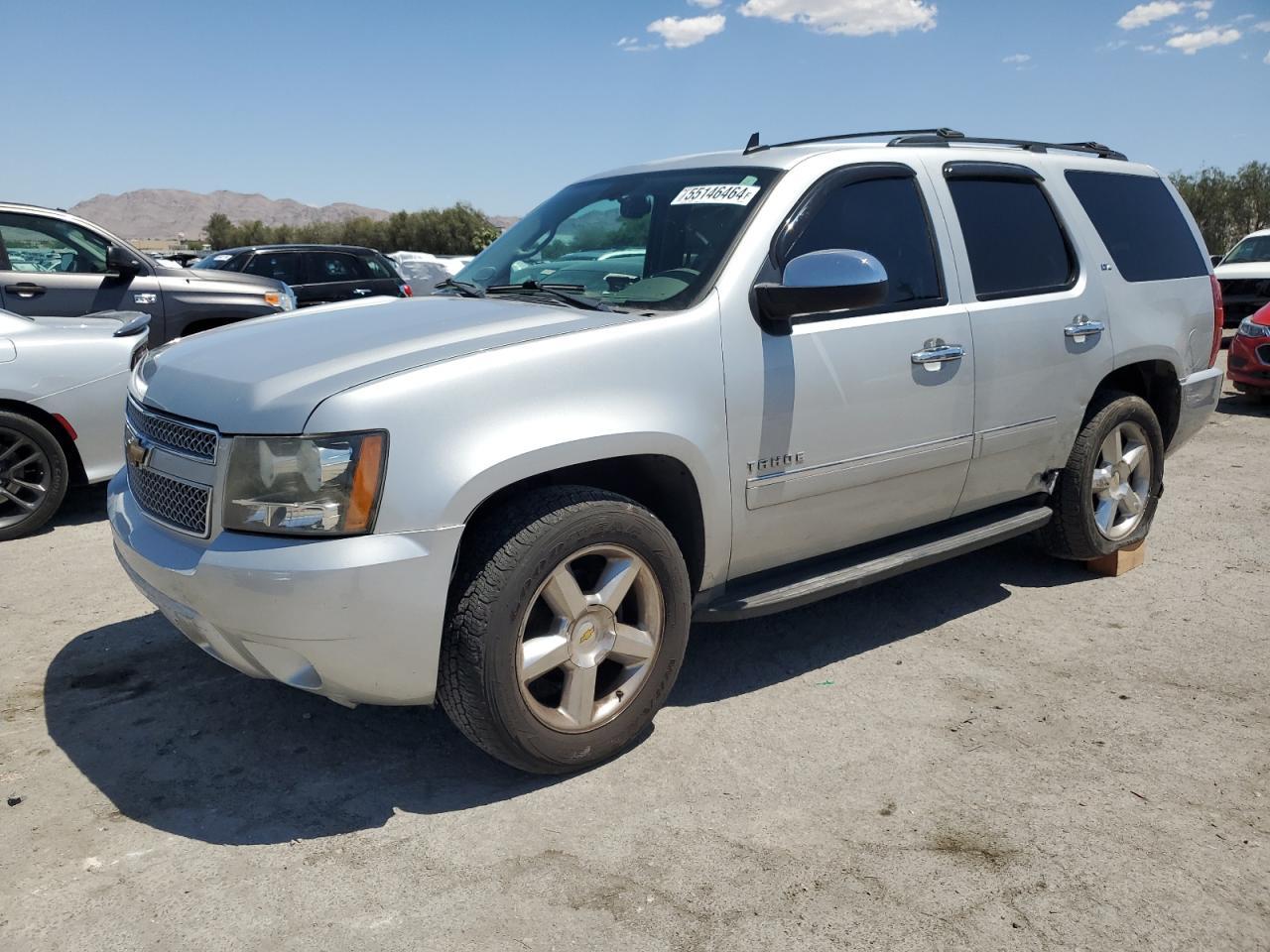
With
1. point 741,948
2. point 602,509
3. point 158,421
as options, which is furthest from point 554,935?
point 158,421

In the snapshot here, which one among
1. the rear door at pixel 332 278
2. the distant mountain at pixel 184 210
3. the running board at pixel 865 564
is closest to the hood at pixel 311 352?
the running board at pixel 865 564

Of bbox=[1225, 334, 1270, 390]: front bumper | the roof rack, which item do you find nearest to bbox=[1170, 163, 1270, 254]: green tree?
bbox=[1225, 334, 1270, 390]: front bumper

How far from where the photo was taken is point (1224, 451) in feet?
27.1

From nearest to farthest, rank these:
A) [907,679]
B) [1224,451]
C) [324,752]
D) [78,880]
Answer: [78,880], [324,752], [907,679], [1224,451]

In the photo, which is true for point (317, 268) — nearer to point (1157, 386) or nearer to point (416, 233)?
point (1157, 386)

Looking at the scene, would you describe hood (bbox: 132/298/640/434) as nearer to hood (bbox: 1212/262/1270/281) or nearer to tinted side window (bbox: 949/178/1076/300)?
tinted side window (bbox: 949/178/1076/300)

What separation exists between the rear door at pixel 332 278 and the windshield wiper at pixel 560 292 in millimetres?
11105

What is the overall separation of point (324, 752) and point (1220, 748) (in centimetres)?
289

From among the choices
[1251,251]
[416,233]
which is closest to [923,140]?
[1251,251]

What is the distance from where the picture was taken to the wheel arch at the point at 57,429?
5742 millimetres

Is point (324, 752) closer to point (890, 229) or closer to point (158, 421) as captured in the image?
point (158, 421)

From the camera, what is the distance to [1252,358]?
10094 millimetres

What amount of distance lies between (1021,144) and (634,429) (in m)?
2.81

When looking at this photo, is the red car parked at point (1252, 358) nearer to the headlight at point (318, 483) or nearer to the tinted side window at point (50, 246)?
the headlight at point (318, 483)
